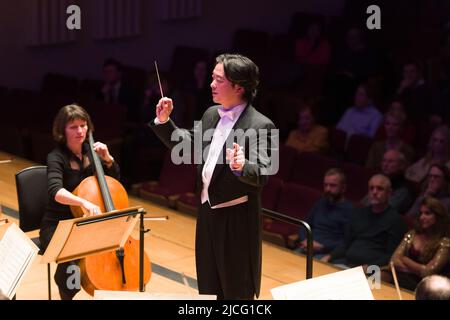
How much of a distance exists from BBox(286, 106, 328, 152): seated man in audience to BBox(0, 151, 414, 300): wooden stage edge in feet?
4.02

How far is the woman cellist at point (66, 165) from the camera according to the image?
3.75m

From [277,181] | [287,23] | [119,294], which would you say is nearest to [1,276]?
[119,294]

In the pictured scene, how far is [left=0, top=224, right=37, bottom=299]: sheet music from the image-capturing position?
8.98 ft

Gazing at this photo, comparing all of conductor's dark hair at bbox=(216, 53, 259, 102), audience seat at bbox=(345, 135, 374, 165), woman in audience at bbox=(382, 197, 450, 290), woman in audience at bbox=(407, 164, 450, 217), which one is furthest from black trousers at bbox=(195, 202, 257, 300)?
audience seat at bbox=(345, 135, 374, 165)

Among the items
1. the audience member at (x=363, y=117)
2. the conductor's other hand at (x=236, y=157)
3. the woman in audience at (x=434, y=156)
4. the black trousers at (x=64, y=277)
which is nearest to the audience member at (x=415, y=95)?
the audience member at (x=363, y=117)

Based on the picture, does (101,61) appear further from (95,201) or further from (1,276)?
(1,276)

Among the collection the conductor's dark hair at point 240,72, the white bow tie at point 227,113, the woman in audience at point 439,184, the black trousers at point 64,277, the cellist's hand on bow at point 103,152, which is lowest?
the black trousers at point 64,277

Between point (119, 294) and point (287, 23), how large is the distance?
23.5 feet

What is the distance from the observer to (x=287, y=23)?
30.1 feet

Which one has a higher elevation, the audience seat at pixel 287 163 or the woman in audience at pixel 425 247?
the audience seat at pixel 287 163

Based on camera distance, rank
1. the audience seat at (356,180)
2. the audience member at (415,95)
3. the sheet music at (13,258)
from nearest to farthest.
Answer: the sheet music at (13,258), the audience seat at (356,180), the audience member at (415,95)

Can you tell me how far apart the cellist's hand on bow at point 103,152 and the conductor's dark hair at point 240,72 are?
3.16 feet

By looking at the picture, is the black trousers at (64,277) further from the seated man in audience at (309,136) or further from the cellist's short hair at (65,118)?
the seated man in audience at (309,136)

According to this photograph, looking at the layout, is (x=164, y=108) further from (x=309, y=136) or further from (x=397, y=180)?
(x=309, y=136)
